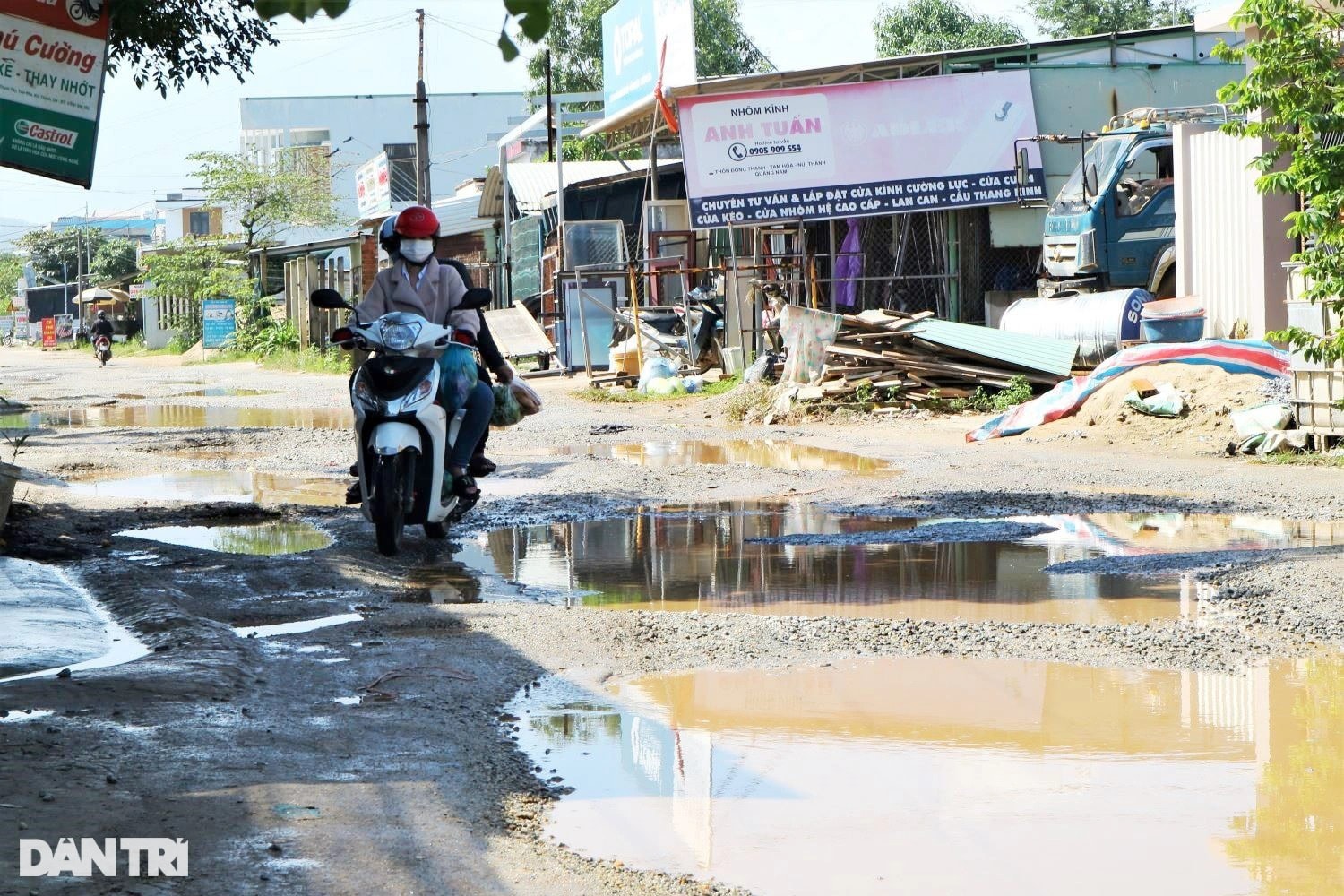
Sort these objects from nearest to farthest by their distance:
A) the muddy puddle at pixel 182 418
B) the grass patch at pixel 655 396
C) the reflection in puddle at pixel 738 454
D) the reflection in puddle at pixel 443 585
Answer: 1. the reflection in puddle at pixel 443 585
2. the reflection in puddle at pixel 738 454
3. the muddy puddle at pixel 182 418
4. the grass patch at pixel 655 396

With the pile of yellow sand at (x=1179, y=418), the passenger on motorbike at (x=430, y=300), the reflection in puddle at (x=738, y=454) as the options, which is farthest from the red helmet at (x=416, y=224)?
the pile of yellow sand at (x=1179, y=418)

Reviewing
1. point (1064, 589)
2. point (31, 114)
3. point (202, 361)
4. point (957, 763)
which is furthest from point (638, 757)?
point (202, 361)

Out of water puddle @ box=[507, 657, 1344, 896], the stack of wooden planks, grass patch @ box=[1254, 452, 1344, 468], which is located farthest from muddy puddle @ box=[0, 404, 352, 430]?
water puddle @ box=[507, 657, 1344, 896]

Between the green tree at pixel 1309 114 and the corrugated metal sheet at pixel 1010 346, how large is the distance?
198 inches

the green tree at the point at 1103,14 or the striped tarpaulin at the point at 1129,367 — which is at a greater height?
the green tree at the point at 1103,14

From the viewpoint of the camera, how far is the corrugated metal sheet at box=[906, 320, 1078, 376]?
50.1 feet

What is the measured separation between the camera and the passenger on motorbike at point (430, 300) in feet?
25.2

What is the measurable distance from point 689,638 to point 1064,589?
1803 mm

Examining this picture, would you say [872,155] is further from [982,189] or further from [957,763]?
[957,763]

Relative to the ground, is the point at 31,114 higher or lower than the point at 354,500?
higher

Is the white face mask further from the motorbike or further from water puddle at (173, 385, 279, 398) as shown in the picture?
water puddle at (173, 385, 279, 398)

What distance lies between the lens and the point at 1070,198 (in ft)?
57.1

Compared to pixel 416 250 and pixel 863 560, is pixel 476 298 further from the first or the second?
pixel 863 560

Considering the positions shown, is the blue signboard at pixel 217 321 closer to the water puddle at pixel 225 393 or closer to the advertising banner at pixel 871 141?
the water puddle at pixel 225 393
